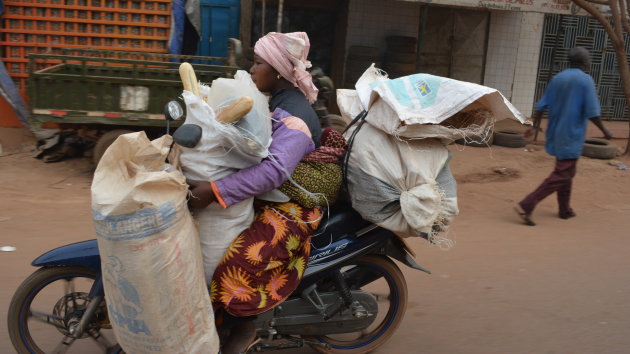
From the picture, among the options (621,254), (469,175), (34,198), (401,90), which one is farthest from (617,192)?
(34,198)

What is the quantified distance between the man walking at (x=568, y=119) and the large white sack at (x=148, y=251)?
14.9 ft

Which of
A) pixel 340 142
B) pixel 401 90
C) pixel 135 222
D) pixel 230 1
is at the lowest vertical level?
pixel 135 222

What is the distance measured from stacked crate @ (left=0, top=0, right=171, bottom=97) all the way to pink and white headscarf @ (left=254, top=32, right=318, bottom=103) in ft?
21.4

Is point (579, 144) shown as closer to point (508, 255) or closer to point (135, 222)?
point (508, 255)

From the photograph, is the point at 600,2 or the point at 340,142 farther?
the point at 600,2

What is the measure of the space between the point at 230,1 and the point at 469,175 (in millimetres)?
4696

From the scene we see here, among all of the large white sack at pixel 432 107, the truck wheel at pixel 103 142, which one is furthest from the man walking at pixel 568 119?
the truck wheel at pixel 103 142

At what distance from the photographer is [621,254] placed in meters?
5.56

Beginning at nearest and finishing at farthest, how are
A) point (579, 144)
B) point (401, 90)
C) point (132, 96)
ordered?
1. point (401, 90)
2. point (579, 144)
3. point (132, 96)

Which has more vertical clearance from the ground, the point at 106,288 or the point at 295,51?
the point at 295,51

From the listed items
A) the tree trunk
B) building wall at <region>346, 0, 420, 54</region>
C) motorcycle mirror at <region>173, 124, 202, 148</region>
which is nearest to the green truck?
building wall at <region>346, 0, 420, 54</region>

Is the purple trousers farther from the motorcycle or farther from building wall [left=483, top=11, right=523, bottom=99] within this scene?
building wall [left=483, top=11, right=523, bottom=99]

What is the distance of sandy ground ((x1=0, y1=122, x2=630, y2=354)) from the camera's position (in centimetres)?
396

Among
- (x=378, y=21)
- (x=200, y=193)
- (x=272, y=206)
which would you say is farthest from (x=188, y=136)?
(x=378, y=21)
